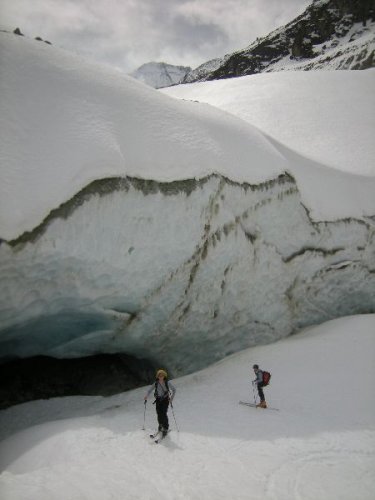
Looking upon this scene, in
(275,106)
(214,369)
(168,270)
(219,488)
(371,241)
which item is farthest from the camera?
(275,106)

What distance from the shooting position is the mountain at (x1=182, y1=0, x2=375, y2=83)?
5103 centimetres

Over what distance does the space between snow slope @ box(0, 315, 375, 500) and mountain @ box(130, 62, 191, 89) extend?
176783 millimetres

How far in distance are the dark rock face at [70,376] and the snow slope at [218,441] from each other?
147 cm

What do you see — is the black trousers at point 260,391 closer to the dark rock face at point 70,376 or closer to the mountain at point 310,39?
the dark rock face at point 70,376

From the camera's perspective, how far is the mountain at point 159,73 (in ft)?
557

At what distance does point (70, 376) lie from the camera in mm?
10859

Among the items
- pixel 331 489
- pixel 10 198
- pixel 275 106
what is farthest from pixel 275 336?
pixel 275 106

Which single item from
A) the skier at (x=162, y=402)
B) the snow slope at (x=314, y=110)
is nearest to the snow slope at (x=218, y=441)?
the skier at (x=162, y=402)

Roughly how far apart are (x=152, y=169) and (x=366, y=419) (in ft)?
21.4

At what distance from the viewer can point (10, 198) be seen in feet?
19.6

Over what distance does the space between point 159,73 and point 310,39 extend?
436 feet

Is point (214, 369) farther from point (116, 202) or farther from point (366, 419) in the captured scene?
point (116, 202)

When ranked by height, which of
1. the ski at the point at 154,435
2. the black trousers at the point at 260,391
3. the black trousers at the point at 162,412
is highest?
the black trousers at the point at 162,412

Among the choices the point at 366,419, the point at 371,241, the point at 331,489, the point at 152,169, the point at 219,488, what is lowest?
the point at 366,419
